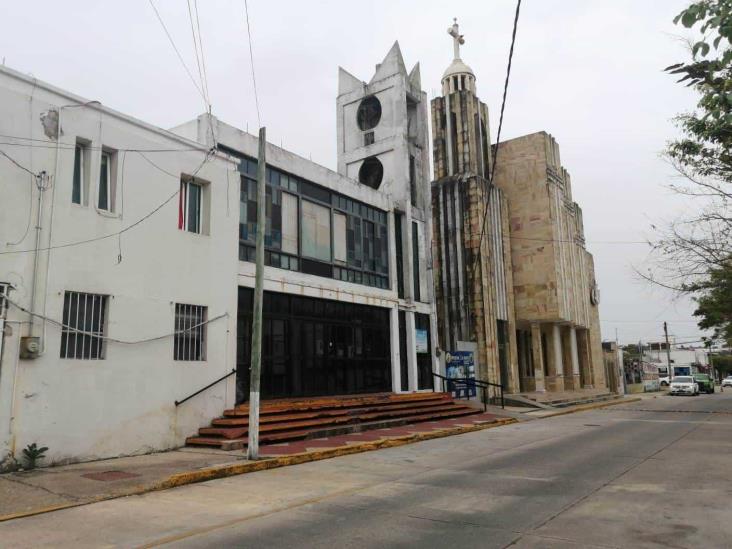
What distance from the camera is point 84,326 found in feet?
36.7

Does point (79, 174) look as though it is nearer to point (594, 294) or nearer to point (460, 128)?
point (460, 128)

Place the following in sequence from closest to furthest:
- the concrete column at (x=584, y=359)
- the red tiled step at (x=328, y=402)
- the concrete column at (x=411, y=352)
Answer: the red tiled step at (x=328, y=402) → the concrete column at (x=411, y=352) → the concrete column at (x=584, y=359)

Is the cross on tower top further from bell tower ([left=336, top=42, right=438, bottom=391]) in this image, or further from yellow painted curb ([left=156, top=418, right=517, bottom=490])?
yellow painted curb ([left=156, top=418, right=517, bottom=490])

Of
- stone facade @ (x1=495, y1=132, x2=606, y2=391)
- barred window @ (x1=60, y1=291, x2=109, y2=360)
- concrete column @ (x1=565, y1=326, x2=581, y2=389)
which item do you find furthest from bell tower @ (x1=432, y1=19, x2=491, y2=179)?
barred window @ (x1=60, y1=291, x2=109, y2=360)

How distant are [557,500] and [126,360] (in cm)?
864

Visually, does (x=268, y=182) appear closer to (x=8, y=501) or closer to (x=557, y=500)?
(x=8, y=501)

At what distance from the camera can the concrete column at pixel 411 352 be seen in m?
22.3

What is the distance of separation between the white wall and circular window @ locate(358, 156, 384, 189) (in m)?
10.2

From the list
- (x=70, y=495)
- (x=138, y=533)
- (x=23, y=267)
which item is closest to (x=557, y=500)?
(x=138, y=533)

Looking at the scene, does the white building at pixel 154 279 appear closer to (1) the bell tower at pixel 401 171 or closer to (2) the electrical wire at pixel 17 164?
(2) the electrical wire at pixel 17 164

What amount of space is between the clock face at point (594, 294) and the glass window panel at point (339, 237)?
31.9 m

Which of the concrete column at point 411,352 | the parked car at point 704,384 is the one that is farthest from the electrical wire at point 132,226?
the parked car at point 704,384

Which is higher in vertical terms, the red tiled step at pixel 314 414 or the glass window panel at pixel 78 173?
the glass window panel at pixel 78 173

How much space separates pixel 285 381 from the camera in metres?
16.5
